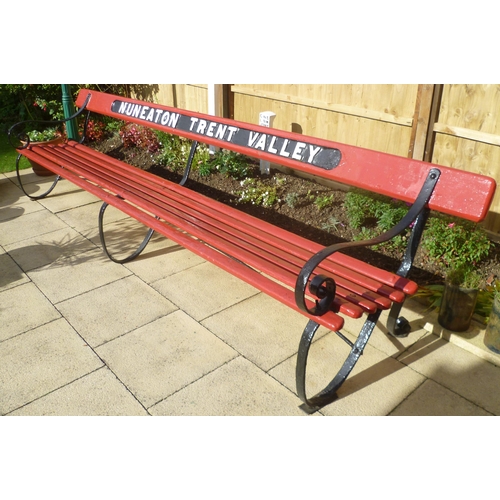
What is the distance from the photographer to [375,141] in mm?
4883

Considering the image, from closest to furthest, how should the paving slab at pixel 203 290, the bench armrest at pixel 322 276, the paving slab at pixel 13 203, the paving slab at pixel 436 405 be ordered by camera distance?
the bench armrest at pixel 322 276
the paving slab at pixel 436 405
the paving slab at pixel 203 290
the paving slab at pixel 13 203

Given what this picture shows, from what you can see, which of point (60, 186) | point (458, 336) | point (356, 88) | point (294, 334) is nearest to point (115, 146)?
point (60, 186)

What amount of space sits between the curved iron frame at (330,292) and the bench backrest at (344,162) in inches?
3.3

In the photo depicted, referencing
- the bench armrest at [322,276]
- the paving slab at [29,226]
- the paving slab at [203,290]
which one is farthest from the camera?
the paving slab at [29,226]

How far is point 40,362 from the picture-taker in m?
3.08

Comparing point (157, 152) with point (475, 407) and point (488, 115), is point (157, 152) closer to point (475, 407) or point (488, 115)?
point (488, 115)

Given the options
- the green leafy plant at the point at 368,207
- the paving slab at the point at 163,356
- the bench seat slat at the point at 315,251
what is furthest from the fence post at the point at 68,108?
the paving slab at the point at 163,356

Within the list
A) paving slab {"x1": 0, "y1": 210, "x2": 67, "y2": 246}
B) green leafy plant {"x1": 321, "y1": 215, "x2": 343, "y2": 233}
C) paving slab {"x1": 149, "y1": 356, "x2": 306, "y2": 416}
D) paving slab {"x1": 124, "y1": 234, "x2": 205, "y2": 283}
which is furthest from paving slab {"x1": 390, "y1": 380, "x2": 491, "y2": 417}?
paving slab {"x1": 0, "y1": 210, "x2": 67, "y2": 246}

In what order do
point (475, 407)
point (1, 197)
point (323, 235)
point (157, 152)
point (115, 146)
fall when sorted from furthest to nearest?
point (115, 146), point (157, 152), point (1, 197), point (323, 235), point (475, 407)

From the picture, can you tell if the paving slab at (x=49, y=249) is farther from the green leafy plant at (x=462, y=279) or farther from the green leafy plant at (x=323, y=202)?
the green leafy plant at (x=462, y=279)

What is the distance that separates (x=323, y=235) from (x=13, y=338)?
2.58m

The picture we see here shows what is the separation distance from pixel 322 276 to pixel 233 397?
95 centimetres

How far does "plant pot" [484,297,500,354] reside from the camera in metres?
2.98

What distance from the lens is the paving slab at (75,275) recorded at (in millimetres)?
3842
